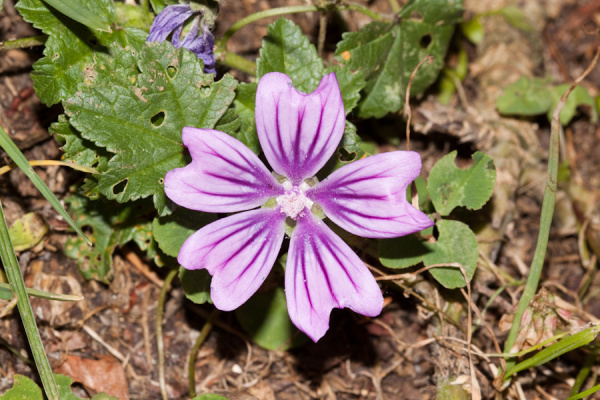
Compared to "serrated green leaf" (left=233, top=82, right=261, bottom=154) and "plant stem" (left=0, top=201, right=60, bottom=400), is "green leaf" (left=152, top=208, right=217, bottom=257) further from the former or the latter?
"plant stem" (left=0, top=201, right=60, bottom=400)

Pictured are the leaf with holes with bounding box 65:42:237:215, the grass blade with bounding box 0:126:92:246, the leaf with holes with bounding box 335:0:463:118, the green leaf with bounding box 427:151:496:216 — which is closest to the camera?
the grass blade with bounding box 0:126:92:246

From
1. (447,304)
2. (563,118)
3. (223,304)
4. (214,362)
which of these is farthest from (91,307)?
(563,118)

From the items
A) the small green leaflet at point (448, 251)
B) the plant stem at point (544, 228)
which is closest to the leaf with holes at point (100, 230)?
the small green leaflet at point (448, 251)

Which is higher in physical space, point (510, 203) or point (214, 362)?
point (510, 203)

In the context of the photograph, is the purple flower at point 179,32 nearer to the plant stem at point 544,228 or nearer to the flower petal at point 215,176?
the flower petal at point 215,176

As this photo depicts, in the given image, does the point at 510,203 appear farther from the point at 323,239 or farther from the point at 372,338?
the point at 323,239

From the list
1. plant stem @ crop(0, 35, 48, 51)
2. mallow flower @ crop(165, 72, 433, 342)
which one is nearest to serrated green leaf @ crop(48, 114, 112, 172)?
plant stem @ crop(0, 35, 48, 51)
